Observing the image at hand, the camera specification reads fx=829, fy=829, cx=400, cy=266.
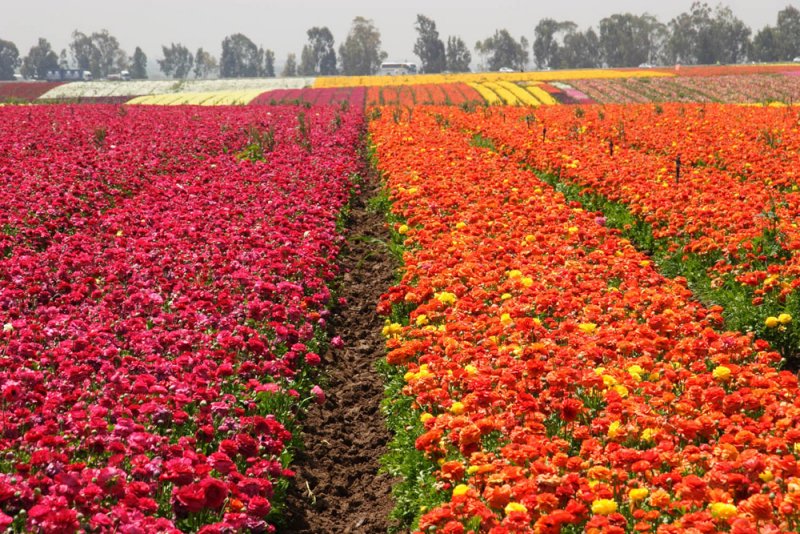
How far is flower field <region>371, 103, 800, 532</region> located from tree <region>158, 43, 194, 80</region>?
189093 mm

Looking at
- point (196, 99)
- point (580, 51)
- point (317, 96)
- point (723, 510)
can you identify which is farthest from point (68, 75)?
point (723, 510)

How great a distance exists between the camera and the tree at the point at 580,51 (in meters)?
152

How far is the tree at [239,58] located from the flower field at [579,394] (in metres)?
177

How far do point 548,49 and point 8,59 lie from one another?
110444 mm

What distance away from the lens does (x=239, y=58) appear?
182m

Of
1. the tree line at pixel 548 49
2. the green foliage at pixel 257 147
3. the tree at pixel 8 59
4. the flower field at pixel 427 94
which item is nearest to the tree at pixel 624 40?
the tree line at pixel 548 49

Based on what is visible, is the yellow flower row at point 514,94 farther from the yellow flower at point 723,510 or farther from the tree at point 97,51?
the tree at point 97,51

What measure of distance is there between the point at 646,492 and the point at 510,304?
3.55 m

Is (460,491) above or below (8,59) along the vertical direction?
below

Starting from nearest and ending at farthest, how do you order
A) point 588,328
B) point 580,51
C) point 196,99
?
1. point 588,328
2. point 196,99
3. point 580,51

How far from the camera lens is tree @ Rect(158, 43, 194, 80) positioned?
187 meters

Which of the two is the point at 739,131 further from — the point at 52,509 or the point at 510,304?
the point at 52,509

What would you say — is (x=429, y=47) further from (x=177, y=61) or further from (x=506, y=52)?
(x=177, y=61)

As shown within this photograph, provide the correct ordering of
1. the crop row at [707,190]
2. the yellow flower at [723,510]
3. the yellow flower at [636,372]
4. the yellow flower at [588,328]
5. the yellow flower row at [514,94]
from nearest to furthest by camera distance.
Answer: the yellow flower at [723,510] → the yellow flower at [636,372] → the yellow flower at [588,328] → the crop row at [707,190] → the yellow flower row at [514,94]
